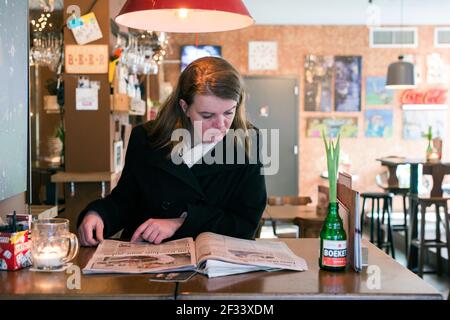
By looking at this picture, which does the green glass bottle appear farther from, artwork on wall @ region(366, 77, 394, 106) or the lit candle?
artwork on wall @ region(366, 77, 394, 106)

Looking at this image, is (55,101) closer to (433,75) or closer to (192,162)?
(192,162)

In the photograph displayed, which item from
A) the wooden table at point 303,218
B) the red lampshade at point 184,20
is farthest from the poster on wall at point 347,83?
the red lampshade at point 184,20

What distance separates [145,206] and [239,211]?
0.37 metres

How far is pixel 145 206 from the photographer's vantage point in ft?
7.34

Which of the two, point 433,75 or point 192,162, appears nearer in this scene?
point 192,162

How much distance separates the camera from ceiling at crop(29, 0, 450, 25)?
7.84 meters

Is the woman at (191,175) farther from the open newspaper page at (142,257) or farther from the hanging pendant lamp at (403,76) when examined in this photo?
the hanging pendant lamp at (403,76)

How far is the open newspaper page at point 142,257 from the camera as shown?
1.61 meters

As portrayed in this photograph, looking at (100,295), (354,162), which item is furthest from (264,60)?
(100,295)

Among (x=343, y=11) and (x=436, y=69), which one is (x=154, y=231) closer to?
(x=343, y=11)

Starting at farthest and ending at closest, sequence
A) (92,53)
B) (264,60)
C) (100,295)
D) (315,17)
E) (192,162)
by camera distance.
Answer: (264,60) < (315,17) < (92,53) < (192,162) < (100,295)

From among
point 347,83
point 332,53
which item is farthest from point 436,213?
point 332,53

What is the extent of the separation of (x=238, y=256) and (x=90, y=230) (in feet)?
1.87

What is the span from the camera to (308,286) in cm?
153
